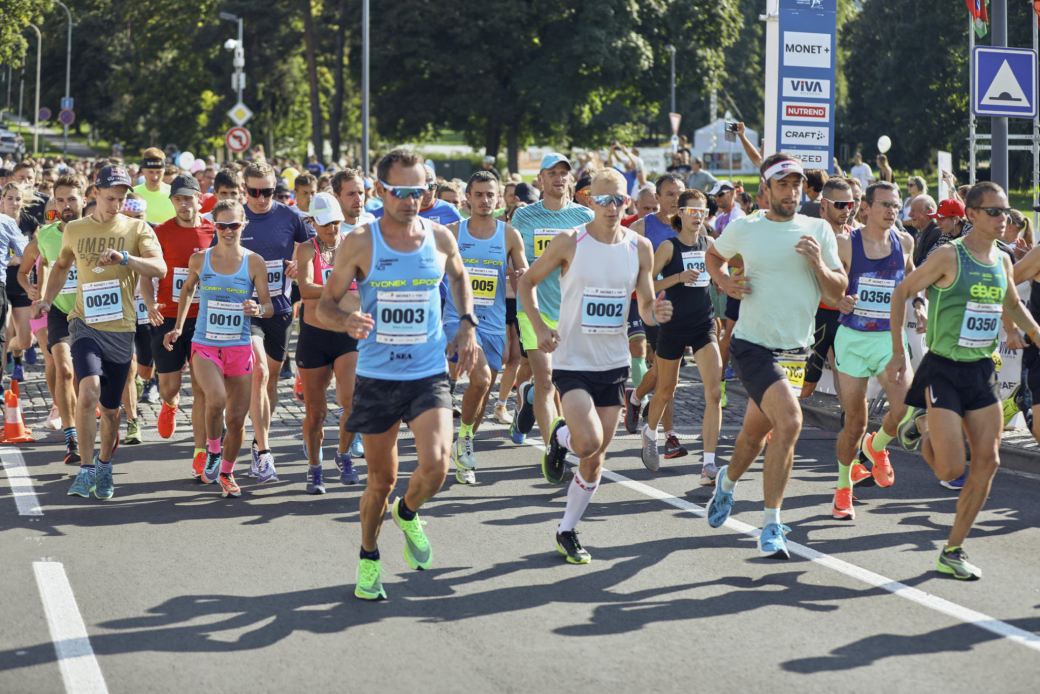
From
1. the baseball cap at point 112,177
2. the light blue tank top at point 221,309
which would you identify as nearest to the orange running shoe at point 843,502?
the light blue tank top at point 221,309

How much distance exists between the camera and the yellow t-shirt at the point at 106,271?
26.8ft

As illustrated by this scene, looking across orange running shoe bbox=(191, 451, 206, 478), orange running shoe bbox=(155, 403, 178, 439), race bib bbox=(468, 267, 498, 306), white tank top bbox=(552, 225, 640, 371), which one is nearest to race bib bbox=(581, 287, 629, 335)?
white tank top bbox=(552, 225, 640, 371)

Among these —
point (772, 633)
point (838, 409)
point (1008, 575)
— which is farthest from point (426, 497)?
point (838, 409)

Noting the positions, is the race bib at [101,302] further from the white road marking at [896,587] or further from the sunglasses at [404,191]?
the white road marking at [896,587]

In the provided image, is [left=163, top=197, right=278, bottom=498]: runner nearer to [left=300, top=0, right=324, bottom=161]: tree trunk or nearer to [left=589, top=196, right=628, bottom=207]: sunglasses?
[left=589, top=196, right=628, bottom=207]: sunglasses

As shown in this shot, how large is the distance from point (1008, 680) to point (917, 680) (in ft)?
1.14

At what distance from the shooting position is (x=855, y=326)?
7.76 metres

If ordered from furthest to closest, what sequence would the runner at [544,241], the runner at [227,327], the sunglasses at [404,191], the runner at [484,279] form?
the runner at [484,279] → the runner at [544,241] → the runner at [227,327] → the sunglasses at [404,191]

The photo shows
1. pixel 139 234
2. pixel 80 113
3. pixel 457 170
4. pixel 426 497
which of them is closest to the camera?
pixel 426 497

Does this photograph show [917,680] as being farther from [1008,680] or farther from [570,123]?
[570,123]

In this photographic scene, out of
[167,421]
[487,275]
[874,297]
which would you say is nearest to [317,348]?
[487,275]

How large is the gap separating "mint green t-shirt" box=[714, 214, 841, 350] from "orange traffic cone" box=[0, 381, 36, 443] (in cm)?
616

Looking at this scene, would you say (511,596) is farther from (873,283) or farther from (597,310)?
(873,283)

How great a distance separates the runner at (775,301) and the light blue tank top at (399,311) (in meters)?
1.85
